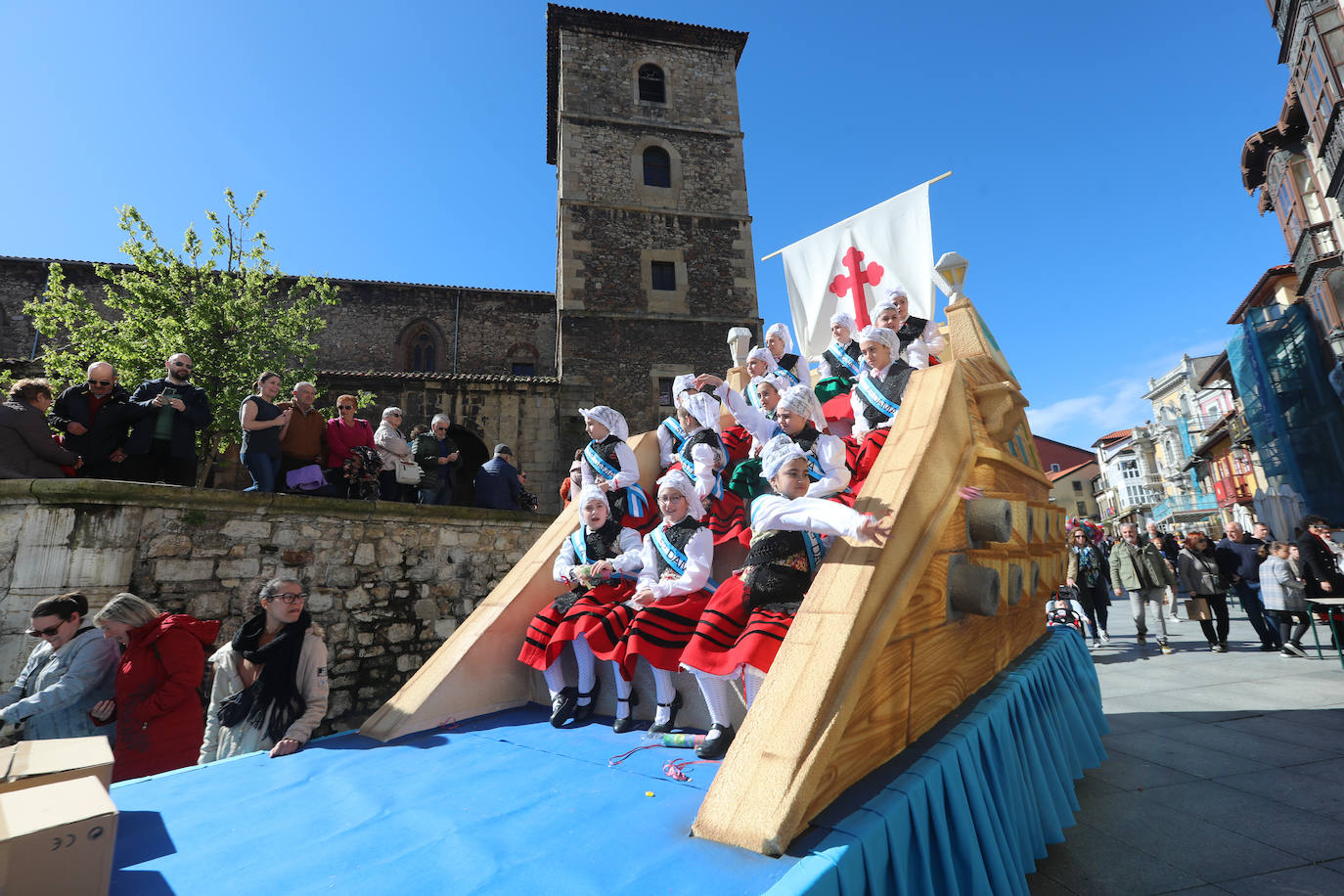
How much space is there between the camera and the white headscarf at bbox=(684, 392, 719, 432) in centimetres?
477

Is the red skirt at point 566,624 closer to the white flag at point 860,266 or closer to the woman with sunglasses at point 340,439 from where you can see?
the white flag at point 860,266

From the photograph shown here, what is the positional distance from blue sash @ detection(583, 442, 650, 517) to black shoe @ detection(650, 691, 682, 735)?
5.10ft

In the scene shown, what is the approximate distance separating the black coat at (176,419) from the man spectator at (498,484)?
3504mm

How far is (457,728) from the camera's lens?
3287 millimetres

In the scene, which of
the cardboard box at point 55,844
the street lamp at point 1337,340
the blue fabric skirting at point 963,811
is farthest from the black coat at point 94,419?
the street lamp at point 1337,340

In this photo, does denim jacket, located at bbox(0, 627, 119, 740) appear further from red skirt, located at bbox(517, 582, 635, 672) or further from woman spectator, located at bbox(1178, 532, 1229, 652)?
woman spectator, located at bbox(1178, 532, 1229, 652)

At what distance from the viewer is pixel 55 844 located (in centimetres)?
157

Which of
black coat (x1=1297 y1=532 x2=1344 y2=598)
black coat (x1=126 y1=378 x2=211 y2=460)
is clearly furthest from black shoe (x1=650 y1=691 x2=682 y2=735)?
black coat (x1=1297 y1=532 x2=1344 y2=598)

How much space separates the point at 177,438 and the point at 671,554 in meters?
5.71

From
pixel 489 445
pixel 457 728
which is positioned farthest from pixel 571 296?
pixel 457 728

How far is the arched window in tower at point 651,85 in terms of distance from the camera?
2042cm

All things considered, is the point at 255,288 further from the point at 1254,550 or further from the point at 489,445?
the point at 1254,550

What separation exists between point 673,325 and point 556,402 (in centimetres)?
465

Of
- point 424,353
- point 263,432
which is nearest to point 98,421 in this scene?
point 263,432
